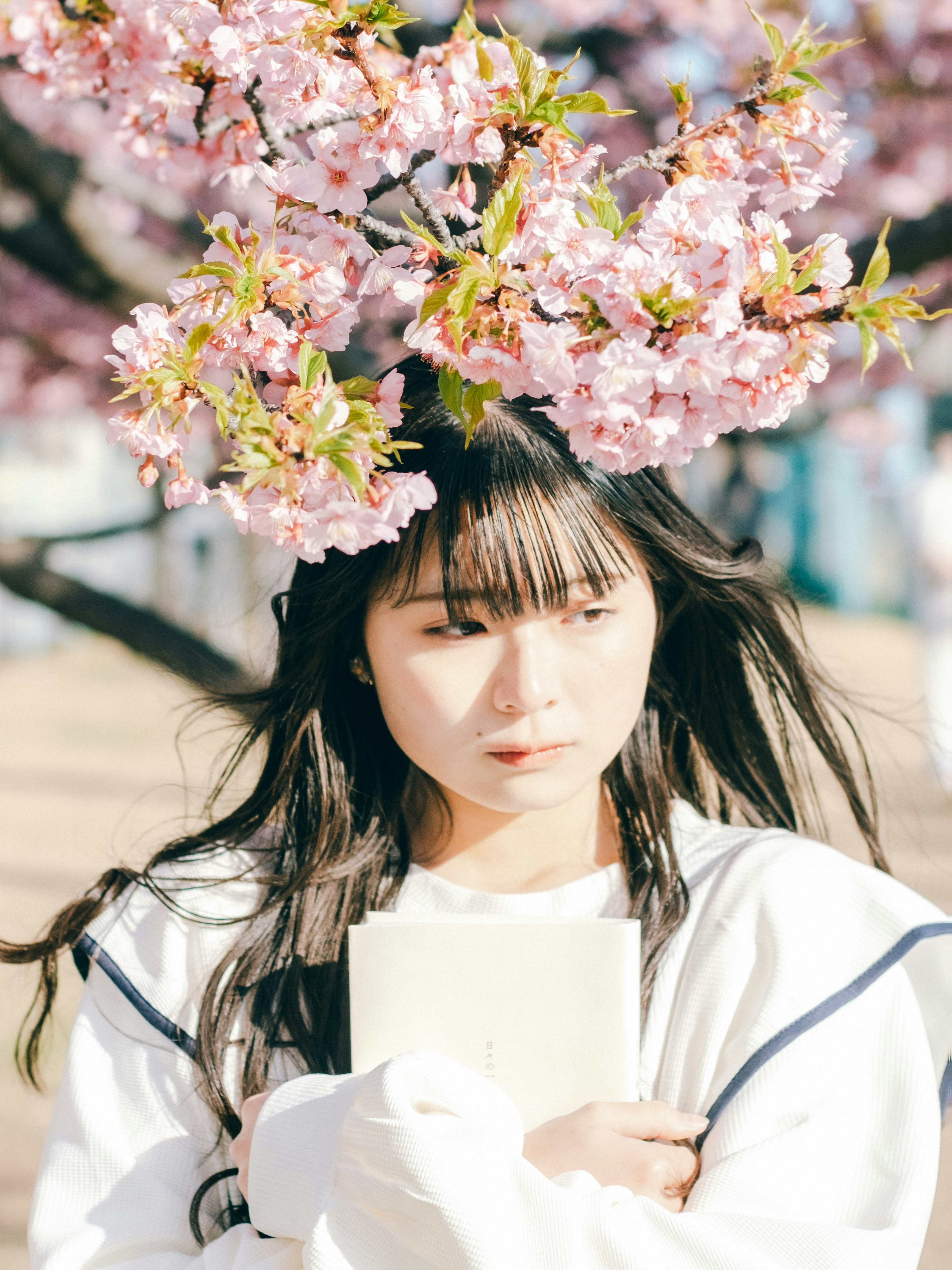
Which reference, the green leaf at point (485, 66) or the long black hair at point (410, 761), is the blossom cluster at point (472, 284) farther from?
the long black hair at point (410, 761)

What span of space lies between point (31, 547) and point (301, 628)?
1380mm

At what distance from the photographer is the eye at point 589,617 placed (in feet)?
4.93

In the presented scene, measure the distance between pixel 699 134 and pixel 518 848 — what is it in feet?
3.03

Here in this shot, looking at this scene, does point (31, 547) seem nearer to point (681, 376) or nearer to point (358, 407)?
point (358, 407)

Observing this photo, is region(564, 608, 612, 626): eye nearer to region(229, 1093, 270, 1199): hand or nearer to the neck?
the neck

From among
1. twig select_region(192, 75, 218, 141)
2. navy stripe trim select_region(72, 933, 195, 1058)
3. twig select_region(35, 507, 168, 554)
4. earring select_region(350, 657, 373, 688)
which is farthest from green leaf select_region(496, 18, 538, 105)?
twig select_region(35, 507, 168, 554)

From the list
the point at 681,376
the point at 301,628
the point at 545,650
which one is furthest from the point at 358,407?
the point at 301,628

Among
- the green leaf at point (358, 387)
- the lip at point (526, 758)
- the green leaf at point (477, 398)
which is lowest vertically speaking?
the lip at point (526, 758)

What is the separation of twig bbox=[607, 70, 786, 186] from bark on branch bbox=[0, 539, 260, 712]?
1613 millimetres

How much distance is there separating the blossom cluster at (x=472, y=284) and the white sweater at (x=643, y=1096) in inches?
24.7

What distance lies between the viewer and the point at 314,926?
169 centimetres

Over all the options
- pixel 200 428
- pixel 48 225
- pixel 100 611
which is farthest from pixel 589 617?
pixel 200 428

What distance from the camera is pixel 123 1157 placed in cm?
153

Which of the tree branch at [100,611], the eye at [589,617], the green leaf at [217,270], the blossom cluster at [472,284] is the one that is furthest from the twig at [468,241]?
the tree branch at [100,611]
